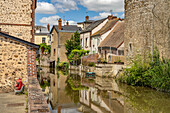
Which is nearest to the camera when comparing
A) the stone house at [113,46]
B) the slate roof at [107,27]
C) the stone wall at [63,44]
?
the stone house at [113,46]

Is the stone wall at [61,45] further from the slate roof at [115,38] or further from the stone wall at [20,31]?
the stone wall at [20,31]

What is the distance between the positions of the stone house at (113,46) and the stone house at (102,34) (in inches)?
20.8

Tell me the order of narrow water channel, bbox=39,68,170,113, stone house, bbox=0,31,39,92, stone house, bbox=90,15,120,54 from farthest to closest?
stone house, bbox=90,15,120,54, stone house, bbox=0,31,39,92, narrow water channel, bbox=39,68,170,113

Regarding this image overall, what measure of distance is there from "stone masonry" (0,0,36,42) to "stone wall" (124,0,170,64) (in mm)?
8425

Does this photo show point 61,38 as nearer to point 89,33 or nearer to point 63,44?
point 63,44

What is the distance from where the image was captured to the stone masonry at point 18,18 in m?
13.4

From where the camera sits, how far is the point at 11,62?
1071 cm

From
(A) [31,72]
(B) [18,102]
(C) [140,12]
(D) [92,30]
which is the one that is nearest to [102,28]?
(D) [92,30]

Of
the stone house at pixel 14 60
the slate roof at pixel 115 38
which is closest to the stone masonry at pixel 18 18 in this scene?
the stone house at pixel 14 60

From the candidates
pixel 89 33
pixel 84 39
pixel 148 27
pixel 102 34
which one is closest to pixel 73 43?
pixel 84 39

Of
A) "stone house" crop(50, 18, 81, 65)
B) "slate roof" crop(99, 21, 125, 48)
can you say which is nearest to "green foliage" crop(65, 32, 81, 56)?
"stone house" crop(50, 18, 81, 65)

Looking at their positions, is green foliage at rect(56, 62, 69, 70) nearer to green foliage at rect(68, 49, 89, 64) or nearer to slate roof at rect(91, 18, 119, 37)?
green foliage at rect(68, 49, 89, 64)

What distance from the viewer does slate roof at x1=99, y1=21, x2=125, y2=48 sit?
81.7 feet

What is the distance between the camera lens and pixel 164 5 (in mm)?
15461
